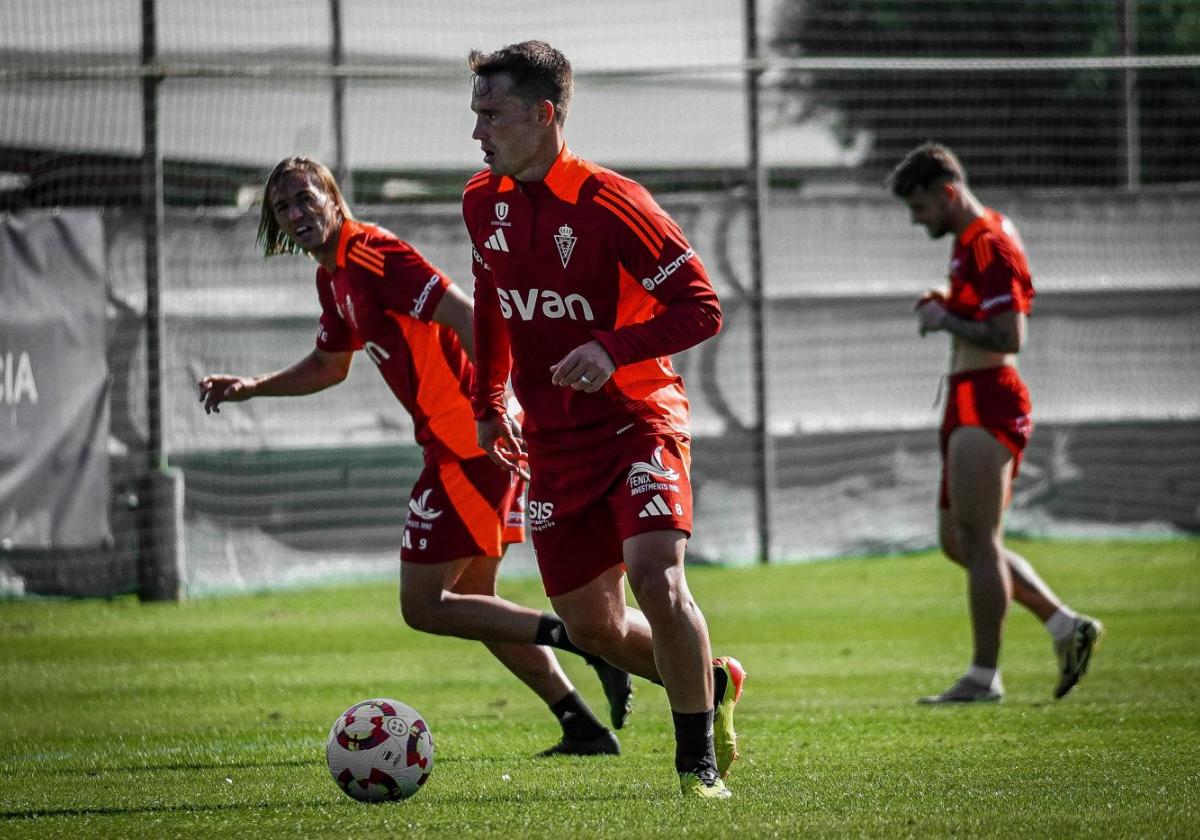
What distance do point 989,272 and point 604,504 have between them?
344 cm

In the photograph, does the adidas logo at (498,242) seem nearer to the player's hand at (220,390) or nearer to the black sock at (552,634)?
the black sock at (552,634)

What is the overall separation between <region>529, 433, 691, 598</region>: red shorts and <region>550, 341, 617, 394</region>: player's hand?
1.28 feet

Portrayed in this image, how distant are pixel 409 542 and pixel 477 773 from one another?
1.09 m

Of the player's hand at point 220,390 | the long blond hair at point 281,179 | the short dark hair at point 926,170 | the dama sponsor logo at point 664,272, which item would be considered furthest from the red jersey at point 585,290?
the short dark hair at point 926,170

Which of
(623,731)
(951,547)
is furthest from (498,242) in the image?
(951,547)

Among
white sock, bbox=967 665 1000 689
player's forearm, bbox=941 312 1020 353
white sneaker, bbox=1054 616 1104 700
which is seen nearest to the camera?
white sneaker, bbox=1054 616 1104 700

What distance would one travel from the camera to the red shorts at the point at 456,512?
6891 mm

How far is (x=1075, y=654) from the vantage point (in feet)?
26.2

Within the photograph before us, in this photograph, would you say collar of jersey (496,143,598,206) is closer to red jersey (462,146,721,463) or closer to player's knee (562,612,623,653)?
red jersey (462,146,721,463)

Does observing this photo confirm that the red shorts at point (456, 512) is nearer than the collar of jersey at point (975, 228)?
Yes

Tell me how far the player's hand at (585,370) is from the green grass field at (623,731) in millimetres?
1273

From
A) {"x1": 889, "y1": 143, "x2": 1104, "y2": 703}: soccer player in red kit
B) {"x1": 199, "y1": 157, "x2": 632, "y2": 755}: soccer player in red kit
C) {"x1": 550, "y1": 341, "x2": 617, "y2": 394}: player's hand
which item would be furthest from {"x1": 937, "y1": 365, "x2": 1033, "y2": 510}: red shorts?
{"x1": 550, "y1": 341, "x2": 617, "y2": 394}: player's hand

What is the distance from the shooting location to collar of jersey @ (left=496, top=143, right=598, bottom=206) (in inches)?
218

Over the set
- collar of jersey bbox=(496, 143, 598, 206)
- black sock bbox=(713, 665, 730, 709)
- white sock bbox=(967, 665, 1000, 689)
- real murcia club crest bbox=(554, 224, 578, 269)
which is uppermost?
collar of jersey bbox=(496, 143, 598, 206)
